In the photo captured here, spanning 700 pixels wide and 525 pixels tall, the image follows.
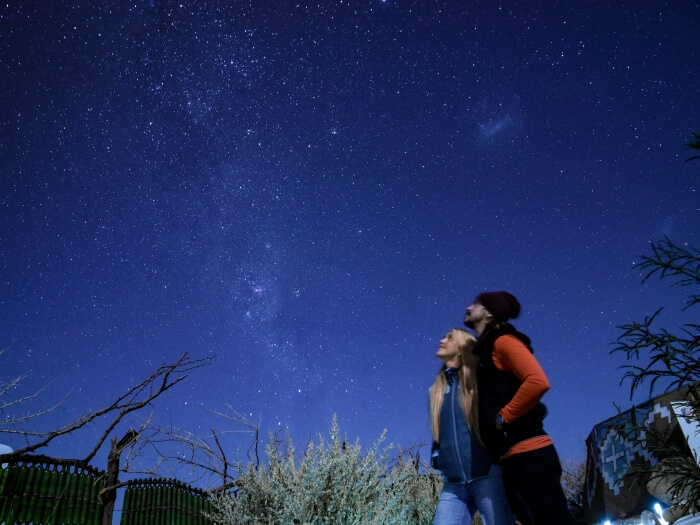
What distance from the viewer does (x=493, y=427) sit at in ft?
8.95

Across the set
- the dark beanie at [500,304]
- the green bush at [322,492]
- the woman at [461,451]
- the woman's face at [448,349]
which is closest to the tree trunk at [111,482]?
the green bush at [322,492]

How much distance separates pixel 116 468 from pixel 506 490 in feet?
15.3

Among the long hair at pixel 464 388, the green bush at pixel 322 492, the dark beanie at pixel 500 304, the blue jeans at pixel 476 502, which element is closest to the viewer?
the blue jeans at pixel 476 502

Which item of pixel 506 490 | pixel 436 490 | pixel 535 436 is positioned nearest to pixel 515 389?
pixel 535 436

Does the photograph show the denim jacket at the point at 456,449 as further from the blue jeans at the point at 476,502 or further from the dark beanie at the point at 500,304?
the dark beanie at the point at 500,304

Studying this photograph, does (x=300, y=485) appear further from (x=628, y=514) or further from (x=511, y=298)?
(x=628, y=514)

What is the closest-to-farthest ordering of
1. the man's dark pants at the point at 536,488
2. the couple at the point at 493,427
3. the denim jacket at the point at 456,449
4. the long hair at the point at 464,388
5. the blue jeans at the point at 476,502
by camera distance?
the man's dark pants at the point at 536,488 → the couple at the point at 493,427 → the blue jeans at the point at 476,502 → the denim jacket at the point at 456,449 → the long hair at the point at 464,388

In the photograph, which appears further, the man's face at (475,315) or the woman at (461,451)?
the man's face at (475,315)

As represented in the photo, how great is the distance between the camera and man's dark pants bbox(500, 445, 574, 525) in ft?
7.87

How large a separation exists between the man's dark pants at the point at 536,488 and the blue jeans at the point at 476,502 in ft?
0.44

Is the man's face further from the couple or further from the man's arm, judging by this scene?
the man's arm

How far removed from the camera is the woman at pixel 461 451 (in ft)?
9.11

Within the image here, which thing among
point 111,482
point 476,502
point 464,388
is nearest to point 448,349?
point 464,388

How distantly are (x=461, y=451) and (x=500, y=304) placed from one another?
2.97ft
